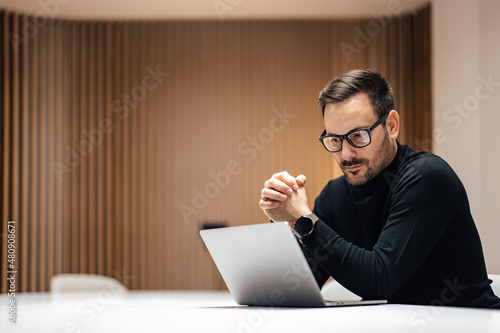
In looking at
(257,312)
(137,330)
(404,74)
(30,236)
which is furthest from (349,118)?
(30,236)

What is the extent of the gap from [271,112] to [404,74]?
130cm

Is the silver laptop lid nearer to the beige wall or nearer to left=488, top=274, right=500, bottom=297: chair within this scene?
left=488, top=274, right=500, bottom=297: chair

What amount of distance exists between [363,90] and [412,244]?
545mm

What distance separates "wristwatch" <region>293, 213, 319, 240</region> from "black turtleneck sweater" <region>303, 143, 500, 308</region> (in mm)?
16

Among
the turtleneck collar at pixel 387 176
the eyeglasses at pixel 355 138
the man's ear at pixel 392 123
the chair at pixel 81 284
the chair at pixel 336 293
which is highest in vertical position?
the man's ear at pixel 392 123

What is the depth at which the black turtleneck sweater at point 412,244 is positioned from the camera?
4.96 feet

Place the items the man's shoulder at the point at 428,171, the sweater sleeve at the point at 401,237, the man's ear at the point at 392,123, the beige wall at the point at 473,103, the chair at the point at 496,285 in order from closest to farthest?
1. the sweater sleeve at the point at 401,237
2. the man's shoulder at the point at 428,171
3. the chair at the point at 496,285
4. the man's ear at the point at 392,123
5. the beige wall at the point at 473,103

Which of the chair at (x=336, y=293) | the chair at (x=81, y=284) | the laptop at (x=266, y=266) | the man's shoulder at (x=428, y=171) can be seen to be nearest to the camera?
the laptop at (x=266, y=266)

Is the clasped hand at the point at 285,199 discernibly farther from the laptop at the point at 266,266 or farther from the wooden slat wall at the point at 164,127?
the wooden slat wall at the point at 164,127

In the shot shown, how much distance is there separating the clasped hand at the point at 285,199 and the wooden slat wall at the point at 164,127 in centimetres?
397

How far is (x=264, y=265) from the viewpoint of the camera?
4.45 feet

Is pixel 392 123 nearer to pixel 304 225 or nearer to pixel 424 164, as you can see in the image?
pixel 424 164

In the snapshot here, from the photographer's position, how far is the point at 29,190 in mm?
5473

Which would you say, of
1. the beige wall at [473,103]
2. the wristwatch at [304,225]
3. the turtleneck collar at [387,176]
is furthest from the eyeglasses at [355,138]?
the beige wall at [473,103]
